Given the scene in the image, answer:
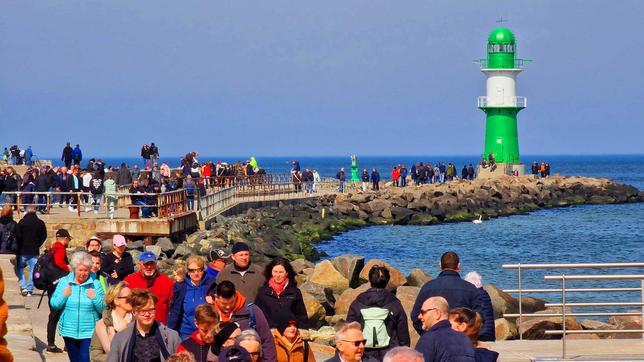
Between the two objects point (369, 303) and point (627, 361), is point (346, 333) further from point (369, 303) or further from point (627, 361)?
point (627, 361)

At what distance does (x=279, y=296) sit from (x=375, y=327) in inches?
35.7

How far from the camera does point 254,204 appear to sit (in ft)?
140

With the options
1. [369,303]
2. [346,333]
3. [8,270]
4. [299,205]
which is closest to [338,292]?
[8,270]

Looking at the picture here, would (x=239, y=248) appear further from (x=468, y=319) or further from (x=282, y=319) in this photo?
(x=468, y=319)

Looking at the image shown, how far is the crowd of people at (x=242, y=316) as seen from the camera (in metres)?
7.57

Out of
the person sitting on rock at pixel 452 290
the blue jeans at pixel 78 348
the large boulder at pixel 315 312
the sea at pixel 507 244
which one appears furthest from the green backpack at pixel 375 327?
the sea at pixel 507 244

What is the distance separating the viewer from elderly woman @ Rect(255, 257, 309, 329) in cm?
930

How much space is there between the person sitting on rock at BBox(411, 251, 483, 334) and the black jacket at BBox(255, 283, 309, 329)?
88 cm

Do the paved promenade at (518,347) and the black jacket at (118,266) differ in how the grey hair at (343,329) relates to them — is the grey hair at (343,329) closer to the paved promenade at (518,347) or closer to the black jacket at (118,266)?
the paved promenade at (518,347)

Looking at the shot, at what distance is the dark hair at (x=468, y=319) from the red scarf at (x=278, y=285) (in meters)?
1.76

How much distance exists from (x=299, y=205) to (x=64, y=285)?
3781cm

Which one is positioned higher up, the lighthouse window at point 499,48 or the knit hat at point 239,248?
the lighthouse window at point 499,48

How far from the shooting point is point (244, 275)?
9.70 metres

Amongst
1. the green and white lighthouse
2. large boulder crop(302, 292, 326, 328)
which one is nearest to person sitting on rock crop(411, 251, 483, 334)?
large boulder crop(302, 292, 326, 328)
